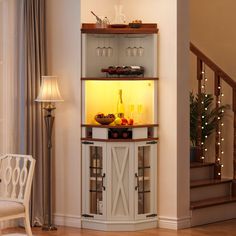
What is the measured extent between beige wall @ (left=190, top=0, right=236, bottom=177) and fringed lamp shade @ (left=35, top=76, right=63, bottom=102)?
276 cm

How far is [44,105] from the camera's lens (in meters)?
7.56

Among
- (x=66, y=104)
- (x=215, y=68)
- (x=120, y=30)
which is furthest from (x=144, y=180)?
(x=215, y=68)

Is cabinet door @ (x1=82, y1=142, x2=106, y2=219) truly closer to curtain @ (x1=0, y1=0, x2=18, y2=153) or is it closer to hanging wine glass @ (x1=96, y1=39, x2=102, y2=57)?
curtain @ (x1=0, y1=0, x2=18, y2=153)

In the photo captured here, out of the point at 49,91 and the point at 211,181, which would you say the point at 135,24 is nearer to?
the point at 49,91

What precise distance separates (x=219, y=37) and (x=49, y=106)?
3.10m

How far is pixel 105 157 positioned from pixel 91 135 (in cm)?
31

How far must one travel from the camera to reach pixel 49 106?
24.3ft

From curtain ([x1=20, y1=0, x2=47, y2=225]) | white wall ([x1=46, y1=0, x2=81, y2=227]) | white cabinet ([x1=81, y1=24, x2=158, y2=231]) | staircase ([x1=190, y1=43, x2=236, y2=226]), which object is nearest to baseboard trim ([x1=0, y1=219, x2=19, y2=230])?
curtain ([x1=20, y1=0, x2=47, y2=225])

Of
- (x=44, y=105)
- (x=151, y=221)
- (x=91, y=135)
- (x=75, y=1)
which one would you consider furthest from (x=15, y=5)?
(x=151, y=221)

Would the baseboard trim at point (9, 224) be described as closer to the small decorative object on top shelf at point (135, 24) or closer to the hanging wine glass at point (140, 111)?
the hanging wine glass at point (140, 111)

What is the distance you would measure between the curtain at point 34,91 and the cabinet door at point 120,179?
0.76m

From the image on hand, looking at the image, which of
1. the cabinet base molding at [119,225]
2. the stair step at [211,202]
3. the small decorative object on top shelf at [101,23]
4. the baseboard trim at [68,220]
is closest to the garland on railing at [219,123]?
the stair step at [211,202]

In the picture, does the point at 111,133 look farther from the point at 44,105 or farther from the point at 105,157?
the point at 44,105

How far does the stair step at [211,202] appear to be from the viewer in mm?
7705
